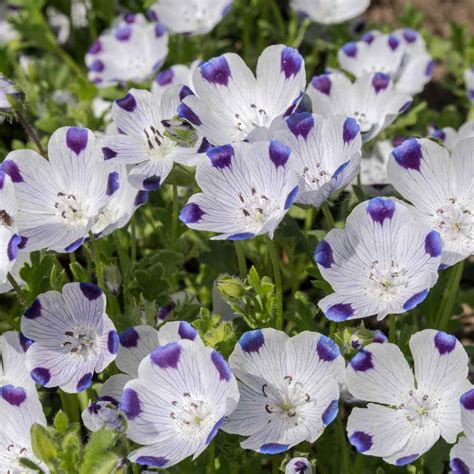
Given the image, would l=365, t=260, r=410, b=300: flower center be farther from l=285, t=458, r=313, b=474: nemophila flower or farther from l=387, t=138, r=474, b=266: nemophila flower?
l=285, t=458, r=313, b=474: nemophila flower

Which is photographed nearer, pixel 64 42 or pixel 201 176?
pixel 201 176

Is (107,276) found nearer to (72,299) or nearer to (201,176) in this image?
(72,299)

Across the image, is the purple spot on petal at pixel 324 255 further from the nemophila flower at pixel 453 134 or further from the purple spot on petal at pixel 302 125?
the nemophila flower at pixel 453 134

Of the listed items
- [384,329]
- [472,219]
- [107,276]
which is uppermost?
[472,219]

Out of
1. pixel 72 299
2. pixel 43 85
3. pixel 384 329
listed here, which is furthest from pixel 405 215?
pixel 43 85

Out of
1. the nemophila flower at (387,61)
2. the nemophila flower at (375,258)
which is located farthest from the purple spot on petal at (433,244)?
the nemophila flower at (387,61)

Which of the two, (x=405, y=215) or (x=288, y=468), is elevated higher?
(x=405, y=215)

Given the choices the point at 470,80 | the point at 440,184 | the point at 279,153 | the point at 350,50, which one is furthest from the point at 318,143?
the point at 470,80

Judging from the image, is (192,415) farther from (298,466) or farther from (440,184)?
(440,184)
